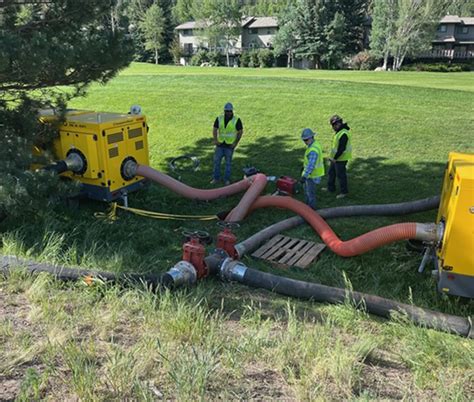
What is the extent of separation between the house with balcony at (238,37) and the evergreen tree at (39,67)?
51.9 meters

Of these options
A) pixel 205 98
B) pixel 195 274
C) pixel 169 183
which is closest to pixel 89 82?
pixel 169 183

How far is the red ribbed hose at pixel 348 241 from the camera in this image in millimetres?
5645

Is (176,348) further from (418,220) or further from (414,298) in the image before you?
(418,220)

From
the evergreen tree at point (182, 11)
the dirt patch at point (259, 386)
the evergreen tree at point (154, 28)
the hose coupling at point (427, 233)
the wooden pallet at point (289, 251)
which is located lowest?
the wooden pallet at point (289, 251)

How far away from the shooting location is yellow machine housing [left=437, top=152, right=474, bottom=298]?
4.52m

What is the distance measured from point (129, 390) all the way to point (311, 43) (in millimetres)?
47640

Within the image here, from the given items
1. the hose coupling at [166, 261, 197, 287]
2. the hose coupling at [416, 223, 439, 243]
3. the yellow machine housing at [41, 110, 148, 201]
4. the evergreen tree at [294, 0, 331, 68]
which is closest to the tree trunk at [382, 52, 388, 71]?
the evergreen tree at [294, 0, 331, 68]

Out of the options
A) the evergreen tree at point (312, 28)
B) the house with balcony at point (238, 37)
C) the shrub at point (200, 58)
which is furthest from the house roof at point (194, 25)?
the evergreen tree at point (312, 28)

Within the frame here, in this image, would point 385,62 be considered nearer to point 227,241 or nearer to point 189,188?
point 189,188

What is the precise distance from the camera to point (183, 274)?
508 cm

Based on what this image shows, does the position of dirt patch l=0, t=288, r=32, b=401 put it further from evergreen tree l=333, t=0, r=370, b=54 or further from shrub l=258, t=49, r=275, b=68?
shrub l=258, t=49, r=275, b=68

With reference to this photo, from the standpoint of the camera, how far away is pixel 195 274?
5223 millimetres

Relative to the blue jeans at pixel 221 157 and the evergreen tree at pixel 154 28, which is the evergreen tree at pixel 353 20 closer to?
the evergreen tree at pixel 154 28

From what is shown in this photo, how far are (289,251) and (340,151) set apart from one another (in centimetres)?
279
